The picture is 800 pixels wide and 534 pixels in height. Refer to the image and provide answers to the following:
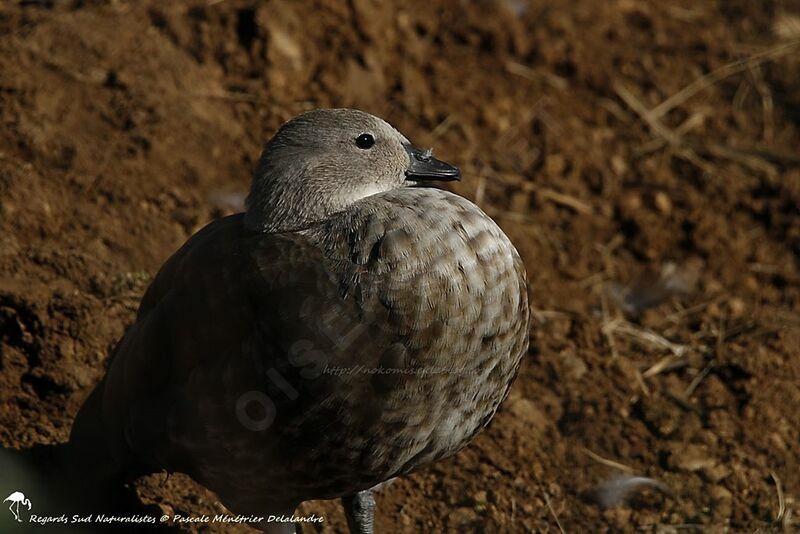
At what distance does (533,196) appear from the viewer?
194 inches

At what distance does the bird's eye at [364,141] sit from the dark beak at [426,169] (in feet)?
0.41

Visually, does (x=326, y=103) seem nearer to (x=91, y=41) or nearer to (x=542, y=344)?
(x=91, y=41)

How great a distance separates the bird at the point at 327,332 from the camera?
273 centimetres

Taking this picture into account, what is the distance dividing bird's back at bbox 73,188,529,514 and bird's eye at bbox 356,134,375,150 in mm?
195

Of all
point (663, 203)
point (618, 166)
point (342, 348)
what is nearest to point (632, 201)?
point (663, 203)

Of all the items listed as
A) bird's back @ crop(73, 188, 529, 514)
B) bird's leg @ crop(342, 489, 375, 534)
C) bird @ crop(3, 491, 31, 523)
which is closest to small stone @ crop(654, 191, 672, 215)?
bird's back @ crop(73, 188, 529, 514)

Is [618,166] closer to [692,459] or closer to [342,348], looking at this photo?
[692,459]

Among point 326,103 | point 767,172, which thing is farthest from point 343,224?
point 767,172

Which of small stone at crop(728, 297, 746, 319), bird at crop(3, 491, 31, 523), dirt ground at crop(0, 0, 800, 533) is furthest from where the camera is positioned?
small stone at crop(728, 297, 746, 319)

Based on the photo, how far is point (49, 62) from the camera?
467cm

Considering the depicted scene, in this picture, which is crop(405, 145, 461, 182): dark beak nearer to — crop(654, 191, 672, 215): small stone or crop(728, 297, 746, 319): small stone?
crop(728, 297, 746, 319): small stone

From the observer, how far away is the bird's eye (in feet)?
10.2

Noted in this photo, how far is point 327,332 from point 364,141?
0.63 meters

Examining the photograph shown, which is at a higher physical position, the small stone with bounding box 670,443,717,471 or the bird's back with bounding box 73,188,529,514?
the bird's back with bounding box 73,188,529,514
